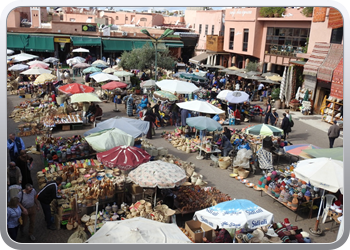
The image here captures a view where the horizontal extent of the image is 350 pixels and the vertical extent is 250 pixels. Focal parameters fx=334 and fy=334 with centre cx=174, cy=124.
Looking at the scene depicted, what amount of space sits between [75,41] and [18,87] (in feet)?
41.9

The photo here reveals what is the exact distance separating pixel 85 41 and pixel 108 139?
27044 millimetres

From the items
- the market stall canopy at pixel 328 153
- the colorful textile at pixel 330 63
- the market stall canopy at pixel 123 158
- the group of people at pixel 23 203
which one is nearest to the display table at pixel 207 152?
the market stall canopy at pixel 328 153

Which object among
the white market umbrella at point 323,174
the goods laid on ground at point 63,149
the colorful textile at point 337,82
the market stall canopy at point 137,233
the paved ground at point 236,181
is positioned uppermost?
the colorful textile at point 337,82

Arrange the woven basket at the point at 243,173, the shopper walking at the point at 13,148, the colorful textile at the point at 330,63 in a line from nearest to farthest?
the shopper walking at the point at 13,148 < the woven basket at the point at 243,173 < the colorful textile at the point at 330,63

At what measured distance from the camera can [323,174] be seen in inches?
312

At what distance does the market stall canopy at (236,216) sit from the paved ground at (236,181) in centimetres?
211

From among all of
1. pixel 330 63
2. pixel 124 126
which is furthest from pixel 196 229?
pixel 330 63

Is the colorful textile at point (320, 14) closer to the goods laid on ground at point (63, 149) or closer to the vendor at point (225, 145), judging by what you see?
the vendor at point (225, 145)

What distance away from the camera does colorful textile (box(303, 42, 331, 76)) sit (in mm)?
18016

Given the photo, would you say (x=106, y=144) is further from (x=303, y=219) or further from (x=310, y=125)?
(x=310, y=125)

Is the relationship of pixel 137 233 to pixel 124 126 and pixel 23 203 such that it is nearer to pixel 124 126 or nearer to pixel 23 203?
pixel 23 203

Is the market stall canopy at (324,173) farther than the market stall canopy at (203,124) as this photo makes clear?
No

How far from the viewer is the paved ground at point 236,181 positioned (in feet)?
25.1

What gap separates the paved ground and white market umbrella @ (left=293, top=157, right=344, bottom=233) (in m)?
0.67
